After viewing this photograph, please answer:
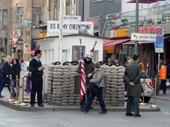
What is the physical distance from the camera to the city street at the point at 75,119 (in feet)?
35.3

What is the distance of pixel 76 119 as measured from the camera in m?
11.8

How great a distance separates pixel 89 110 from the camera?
14086 mm

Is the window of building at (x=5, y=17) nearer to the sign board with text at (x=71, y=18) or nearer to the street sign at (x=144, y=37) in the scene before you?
the street sign at (x=144, y=37)

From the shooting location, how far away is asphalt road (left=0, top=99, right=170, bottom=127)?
10.8 m

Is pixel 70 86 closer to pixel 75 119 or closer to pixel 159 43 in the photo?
pixel 75 119

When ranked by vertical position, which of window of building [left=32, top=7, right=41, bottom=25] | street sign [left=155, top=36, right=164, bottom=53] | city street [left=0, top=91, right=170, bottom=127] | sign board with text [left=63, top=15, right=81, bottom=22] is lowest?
city street [left=0, top=91, right=170, bottom=127]

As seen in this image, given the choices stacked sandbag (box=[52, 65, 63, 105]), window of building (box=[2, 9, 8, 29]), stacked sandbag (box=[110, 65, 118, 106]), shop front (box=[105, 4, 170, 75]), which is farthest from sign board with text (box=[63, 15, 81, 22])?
window of building (box=[2, 9, 8, 29])

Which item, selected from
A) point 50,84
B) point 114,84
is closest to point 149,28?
point 114,84

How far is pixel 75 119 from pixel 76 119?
27mm

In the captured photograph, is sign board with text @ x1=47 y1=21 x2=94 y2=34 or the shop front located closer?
sign board with text @ x1=47 y1=21 x2=94 y2=34

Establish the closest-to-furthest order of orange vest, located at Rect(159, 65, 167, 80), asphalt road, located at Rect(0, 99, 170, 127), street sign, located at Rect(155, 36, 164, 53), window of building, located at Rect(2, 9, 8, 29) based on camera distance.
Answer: asphalt road, located at Rect(0, 99, 170, 127)
street sign, located at Rect(155, 36, 164, 53)
orange vest, located at Rect(159, 65, 167, 80)
window of building, located at Rect(2, 9, 8, 29)

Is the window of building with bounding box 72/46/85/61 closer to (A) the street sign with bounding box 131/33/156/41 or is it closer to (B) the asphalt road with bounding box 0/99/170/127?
(B) the asphalt road with bounding box 0/99/170/127

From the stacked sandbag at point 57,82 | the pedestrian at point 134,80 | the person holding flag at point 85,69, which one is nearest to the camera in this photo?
the pedestrian at point 134,80

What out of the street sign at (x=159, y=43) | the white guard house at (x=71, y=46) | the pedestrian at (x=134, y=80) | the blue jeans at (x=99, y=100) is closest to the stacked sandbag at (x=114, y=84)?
the blue jeans at (x=99, y=100)
